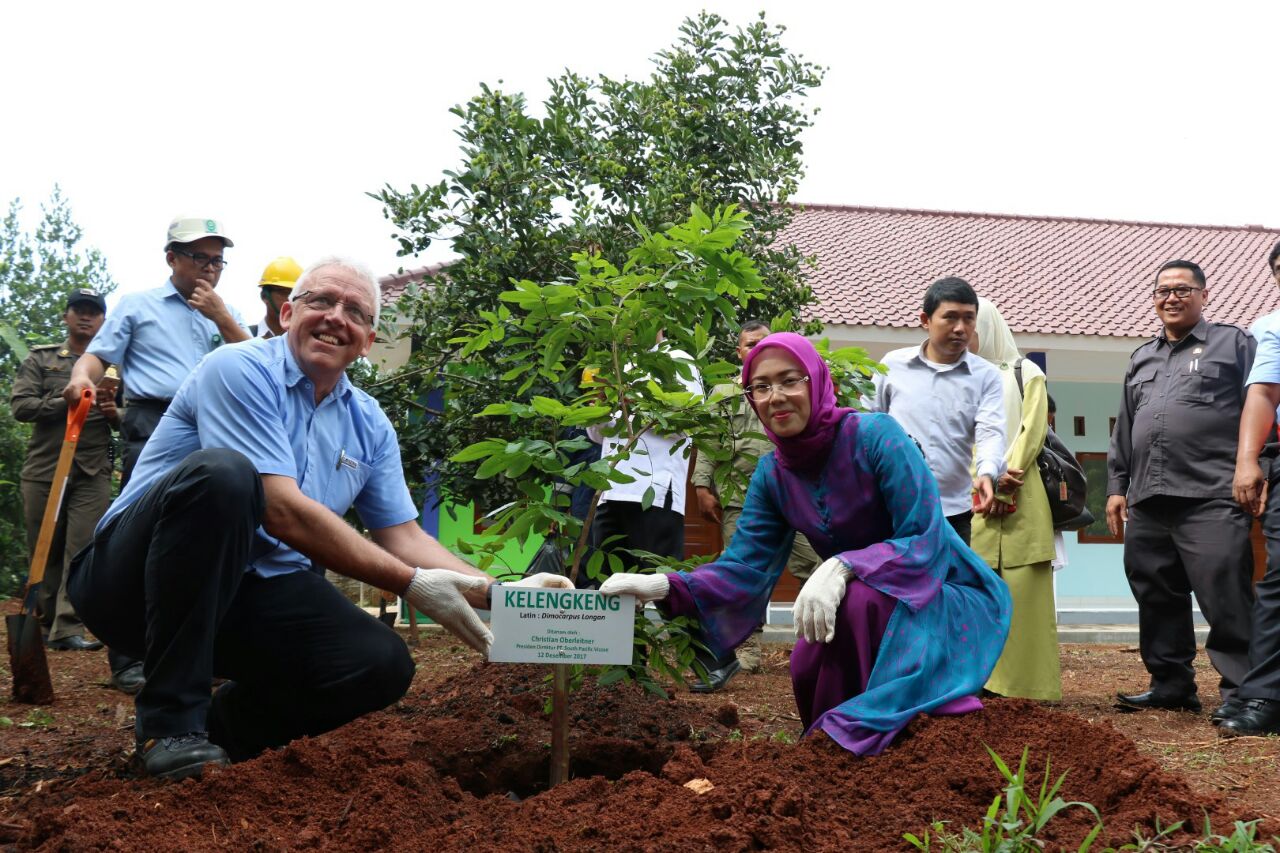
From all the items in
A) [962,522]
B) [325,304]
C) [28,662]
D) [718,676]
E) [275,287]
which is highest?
[275,287]

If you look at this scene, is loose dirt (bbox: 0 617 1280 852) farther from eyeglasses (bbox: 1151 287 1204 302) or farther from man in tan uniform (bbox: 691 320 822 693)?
eyeglasses (bbox: 1151 287 1204 302)

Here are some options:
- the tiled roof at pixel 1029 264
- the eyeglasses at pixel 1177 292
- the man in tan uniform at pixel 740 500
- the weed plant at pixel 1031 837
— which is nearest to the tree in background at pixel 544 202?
the man in tan uniform at pixel 740 500

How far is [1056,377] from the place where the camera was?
44.2ft

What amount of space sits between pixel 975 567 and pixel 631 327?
118cm

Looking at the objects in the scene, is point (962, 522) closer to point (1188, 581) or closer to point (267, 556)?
point (1188, 581)

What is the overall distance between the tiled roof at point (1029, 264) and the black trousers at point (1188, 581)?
6.56 metres

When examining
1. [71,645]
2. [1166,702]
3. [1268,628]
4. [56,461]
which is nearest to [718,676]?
[1166,702]

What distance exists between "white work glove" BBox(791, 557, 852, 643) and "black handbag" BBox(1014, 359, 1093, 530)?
7.52 ft

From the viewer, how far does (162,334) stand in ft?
14.7

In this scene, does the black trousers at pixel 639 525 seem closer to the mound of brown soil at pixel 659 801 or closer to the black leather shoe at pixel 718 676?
the black leather shoe at pixel 718 676

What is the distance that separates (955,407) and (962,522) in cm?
48

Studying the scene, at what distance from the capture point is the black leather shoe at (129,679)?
14.6 feet

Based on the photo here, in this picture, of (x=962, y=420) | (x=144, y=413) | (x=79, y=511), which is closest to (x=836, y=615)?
(x=962, y=420)

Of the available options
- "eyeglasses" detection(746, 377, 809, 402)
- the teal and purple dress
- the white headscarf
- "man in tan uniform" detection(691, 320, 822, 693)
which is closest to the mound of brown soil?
the teal and purple dress
